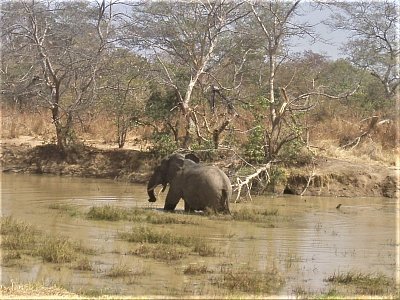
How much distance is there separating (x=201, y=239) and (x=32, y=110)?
63.7ft

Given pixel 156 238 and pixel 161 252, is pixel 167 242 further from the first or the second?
pixel 161 252

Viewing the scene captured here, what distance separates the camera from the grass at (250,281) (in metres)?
7.97

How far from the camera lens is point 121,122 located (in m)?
23.3

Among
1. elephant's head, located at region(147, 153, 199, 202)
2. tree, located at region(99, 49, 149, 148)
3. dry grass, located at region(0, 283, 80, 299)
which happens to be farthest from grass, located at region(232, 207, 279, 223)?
tree, located at region(99, 49, 149, 148)

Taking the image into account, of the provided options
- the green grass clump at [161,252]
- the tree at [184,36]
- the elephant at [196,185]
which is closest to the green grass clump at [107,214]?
the elephant at [196,185]

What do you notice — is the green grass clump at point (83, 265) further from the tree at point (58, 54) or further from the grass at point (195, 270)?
the tree at point (58, 54)

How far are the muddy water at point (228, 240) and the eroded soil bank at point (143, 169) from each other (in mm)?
860

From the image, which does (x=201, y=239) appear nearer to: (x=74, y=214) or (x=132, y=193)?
(x=74, y=214)

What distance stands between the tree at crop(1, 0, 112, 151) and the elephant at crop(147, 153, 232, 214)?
8.46m

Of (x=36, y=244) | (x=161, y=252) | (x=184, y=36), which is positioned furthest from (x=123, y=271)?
(x=184, y=36)

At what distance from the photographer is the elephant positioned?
14.3m

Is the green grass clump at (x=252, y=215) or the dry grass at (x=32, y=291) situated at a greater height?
the green grass clump at (x=252, y=215)

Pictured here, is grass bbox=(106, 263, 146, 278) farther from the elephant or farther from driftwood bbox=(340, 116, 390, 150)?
driftwood bbox=(340, 116, 390, 150)

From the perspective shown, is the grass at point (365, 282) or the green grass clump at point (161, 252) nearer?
the grass at point (365, 282)
